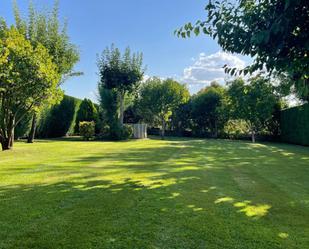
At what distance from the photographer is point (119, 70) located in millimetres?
20500

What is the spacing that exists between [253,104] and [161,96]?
26.3 ft

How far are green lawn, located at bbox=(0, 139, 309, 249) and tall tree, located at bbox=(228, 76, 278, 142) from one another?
17211 mm

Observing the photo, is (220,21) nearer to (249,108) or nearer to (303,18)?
(303,18)

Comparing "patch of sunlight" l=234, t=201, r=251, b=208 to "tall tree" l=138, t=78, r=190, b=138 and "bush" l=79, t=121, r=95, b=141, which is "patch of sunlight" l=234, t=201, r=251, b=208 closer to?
"bush" l=79, t=121, r=95, b=141

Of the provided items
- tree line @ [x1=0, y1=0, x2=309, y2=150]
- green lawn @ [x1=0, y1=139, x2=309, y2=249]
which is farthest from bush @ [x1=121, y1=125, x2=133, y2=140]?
green lawn @ [x1=0, y1=139, x2=309, y2=249]

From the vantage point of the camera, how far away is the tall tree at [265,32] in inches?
118

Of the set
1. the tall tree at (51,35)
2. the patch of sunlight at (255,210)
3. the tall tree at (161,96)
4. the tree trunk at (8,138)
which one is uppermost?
the tall tree at (51,35)

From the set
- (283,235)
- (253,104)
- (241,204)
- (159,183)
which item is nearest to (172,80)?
(253,104)

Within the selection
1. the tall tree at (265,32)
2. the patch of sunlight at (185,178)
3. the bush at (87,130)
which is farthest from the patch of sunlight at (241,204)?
the bush at (87,130)

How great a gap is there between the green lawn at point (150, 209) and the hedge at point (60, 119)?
1412 cm

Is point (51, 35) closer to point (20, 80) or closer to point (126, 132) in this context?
point (20, 80)

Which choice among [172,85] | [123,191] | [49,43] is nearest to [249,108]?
[172,85]

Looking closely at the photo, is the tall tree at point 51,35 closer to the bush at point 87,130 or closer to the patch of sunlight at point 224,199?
the bush at point 87,130

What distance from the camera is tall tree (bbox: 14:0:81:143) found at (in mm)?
15211
